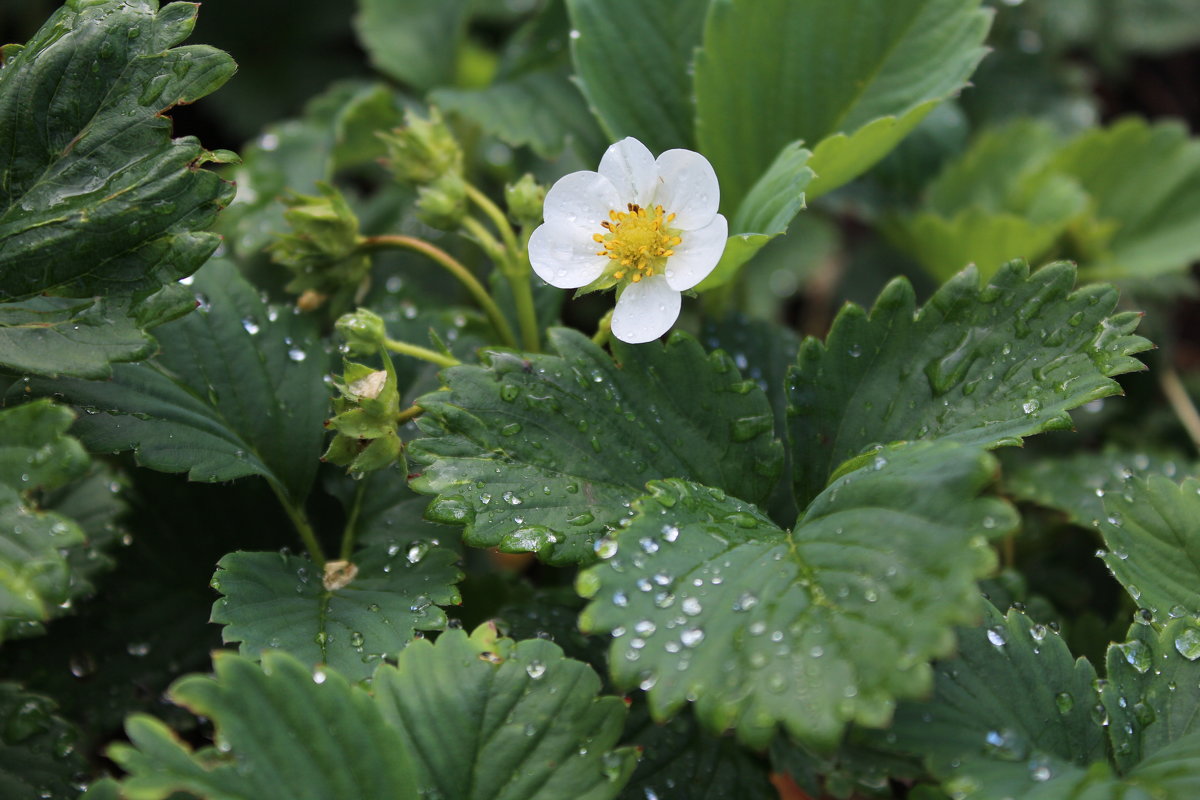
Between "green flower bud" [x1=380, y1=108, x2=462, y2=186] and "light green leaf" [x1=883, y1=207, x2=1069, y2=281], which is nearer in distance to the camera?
"green flower bud" [x1=380, y1=108, x2=462, y2=186]

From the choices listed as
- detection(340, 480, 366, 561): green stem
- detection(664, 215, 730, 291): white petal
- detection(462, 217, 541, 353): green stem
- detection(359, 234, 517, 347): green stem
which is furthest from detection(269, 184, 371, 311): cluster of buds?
detection(664, 215, 730, 291): white petal

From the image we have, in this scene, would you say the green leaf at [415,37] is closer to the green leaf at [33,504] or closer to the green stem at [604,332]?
the green stem at [604,332]

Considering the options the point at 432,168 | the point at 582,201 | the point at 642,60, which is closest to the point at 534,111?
the point at 642,60

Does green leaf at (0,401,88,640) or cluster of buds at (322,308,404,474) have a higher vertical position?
green leaf at (0,401,88,640)

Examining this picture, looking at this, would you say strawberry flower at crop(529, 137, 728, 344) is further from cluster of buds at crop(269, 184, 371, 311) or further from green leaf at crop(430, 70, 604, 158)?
green leaf at crop(430, 70, 604, 158)

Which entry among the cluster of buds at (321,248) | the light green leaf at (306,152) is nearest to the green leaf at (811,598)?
the cluster of buds at (321,248)

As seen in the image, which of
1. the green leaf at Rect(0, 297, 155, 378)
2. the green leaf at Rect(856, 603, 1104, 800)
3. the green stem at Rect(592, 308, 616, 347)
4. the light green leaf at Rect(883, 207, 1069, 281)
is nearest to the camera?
the green leaf at Rect(856, 603, 1104, 800)
